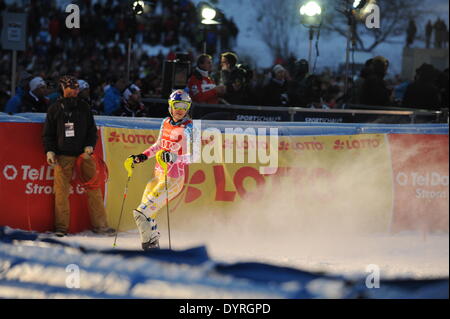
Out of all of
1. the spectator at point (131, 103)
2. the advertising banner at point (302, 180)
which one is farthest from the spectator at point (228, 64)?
the advertising banner at point (302, 180)

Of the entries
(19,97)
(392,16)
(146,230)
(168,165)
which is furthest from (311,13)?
(392,16)

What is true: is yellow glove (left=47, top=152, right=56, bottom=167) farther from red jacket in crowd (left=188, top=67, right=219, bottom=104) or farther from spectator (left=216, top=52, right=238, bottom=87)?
spectator (left=216, top=52, right=238, bottom=87)

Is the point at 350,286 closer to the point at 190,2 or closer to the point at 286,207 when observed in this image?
the point at 286,207

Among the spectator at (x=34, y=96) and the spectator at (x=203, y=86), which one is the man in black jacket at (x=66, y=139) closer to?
the spectator at (x=34, y=96)

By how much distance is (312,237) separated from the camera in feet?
27.6

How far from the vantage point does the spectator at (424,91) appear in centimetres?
1149

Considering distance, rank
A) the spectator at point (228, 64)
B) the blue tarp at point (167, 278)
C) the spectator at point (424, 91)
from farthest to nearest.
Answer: the spectator at point (424, 91), the spectator at point (228, 64), the blue tarp at point (167, 278)

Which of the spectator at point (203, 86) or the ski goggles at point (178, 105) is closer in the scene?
the ski goggles at point (178, 105)

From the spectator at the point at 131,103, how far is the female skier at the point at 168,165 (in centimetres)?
345

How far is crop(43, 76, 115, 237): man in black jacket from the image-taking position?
26.5 feet

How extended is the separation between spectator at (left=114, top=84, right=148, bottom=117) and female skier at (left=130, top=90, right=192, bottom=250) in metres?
3.45

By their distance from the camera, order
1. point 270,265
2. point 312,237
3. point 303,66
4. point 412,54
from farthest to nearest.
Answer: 1. point 412,54
2. point 303,66
3. point 312,237
4. point 270,265
